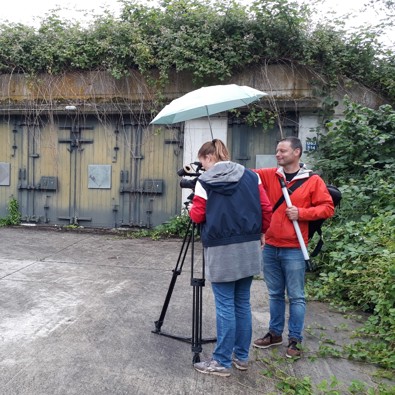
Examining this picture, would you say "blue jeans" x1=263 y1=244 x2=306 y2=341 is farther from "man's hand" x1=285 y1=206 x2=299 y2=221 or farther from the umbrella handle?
"man's hand" x1=285 y1=206 x2=299 y2=221

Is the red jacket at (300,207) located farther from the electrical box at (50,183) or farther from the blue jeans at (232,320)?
the electrical box at (50,183)

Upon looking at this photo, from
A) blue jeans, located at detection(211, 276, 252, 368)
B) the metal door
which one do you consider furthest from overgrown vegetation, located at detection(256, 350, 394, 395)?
the metal door

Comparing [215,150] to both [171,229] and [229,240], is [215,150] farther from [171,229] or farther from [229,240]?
[171,229]

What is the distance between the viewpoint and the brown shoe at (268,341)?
3.27 m

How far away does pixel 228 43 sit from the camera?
7230 millimetres

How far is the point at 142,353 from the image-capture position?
10.3ft

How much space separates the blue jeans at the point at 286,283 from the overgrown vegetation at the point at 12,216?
6.79 m

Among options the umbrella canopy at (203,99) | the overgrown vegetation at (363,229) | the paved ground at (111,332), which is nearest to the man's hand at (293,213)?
the umbrella canopy at (203,99)

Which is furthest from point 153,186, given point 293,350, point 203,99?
point 293,350

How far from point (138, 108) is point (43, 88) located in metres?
2.03

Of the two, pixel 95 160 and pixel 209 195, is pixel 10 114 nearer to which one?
pixel 95 160

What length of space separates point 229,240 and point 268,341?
1.08 m

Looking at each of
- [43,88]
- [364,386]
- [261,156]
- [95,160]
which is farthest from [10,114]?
[364,386]

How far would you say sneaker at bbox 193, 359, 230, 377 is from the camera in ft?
9.21
